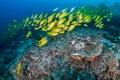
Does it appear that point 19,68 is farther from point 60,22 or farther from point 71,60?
point 60,22

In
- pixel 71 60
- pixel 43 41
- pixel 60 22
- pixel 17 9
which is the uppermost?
pixel 17 9

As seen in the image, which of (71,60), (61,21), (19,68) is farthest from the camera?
(61,21)

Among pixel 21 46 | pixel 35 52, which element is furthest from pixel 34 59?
pixel 21 46

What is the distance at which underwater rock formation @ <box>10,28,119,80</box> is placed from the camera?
6230 millimetres

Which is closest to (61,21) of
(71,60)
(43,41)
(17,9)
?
(43,41)

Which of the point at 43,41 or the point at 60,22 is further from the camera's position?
the point at 60,22

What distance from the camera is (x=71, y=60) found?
6.55 meters

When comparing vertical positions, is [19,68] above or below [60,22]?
below

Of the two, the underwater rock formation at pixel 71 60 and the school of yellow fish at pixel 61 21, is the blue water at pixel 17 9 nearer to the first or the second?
the school of yellow fish at pixel 61 21

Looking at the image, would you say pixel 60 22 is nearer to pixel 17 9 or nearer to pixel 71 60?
pixel 71 60

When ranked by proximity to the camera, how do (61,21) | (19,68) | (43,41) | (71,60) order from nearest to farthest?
(71,60), (19,68), (43,41), (61,21)

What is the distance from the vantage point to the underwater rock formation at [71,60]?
6230 millimetres

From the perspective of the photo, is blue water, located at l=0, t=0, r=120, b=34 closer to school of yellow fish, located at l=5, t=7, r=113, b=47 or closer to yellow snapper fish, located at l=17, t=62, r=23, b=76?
school of yellow fish, located at l=5, t=7, r=113, b=47

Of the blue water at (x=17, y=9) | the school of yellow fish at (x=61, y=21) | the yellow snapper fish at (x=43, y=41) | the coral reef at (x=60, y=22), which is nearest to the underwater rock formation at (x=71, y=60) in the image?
the yellow snapper fish at (x=43, y=41)
